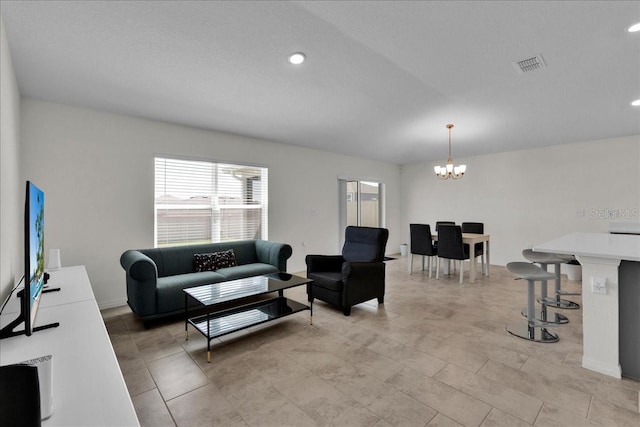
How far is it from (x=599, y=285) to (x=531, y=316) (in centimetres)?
80

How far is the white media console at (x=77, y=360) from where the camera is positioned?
0.84 meters

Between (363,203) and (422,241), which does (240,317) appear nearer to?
(422,241)

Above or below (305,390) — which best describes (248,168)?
above

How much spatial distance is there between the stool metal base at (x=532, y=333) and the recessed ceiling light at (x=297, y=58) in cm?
319

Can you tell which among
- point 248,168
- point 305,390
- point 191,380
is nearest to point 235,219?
point 248,168

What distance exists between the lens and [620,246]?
2.35 m

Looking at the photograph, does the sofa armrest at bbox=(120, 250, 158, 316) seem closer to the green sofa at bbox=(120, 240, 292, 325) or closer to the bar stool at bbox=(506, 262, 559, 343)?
the green sofa at bbox=(120, 240, 292, 325)

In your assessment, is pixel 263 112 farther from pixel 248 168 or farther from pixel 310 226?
pixel 310 226

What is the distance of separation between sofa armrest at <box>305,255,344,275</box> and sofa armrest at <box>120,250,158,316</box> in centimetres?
172

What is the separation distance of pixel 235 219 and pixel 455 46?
378 cm

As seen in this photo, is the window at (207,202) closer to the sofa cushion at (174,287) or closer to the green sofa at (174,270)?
the green sofa at (174,270)

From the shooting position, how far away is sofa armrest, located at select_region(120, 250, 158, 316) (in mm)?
2848

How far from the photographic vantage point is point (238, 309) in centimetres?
305

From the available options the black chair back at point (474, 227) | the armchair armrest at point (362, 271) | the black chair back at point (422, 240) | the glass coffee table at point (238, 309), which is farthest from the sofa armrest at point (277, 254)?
the black chair back at point (474, 227)
